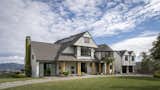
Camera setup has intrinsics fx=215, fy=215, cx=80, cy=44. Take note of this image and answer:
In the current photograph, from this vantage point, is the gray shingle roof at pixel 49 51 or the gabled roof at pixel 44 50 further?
the gray shingle roof at pixel 49 51

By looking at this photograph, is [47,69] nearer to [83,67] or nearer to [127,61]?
[83,67]

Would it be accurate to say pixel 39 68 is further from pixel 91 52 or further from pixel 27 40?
pixel 91 52

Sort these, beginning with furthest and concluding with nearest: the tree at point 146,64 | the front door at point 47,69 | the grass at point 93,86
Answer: the tree at point 146,64 → the front door at point 47,69 → the grass at point 93,86

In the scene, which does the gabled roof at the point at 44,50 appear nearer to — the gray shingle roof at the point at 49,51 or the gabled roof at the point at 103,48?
the gray shingle roof at the point at 49,51

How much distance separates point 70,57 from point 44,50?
5.69 m

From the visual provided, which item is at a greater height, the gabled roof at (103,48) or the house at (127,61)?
the gabled roof at (103,48)

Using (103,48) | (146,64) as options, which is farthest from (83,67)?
(146,64)

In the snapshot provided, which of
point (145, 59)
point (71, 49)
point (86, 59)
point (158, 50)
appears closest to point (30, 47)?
point (71, 49)

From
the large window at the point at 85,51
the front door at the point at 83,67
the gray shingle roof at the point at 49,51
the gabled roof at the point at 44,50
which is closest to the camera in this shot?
the gabled roof at the point at 44,50

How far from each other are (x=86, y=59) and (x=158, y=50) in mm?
15023

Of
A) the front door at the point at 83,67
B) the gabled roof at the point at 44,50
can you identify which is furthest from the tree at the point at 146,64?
the gabled roof at the point at 44,50

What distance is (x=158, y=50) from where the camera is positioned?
1585 inches

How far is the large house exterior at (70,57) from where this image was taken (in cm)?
4007

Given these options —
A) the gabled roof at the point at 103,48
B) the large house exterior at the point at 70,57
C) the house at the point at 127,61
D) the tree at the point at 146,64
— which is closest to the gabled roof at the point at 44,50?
the large house exterior at the point at 70,57
